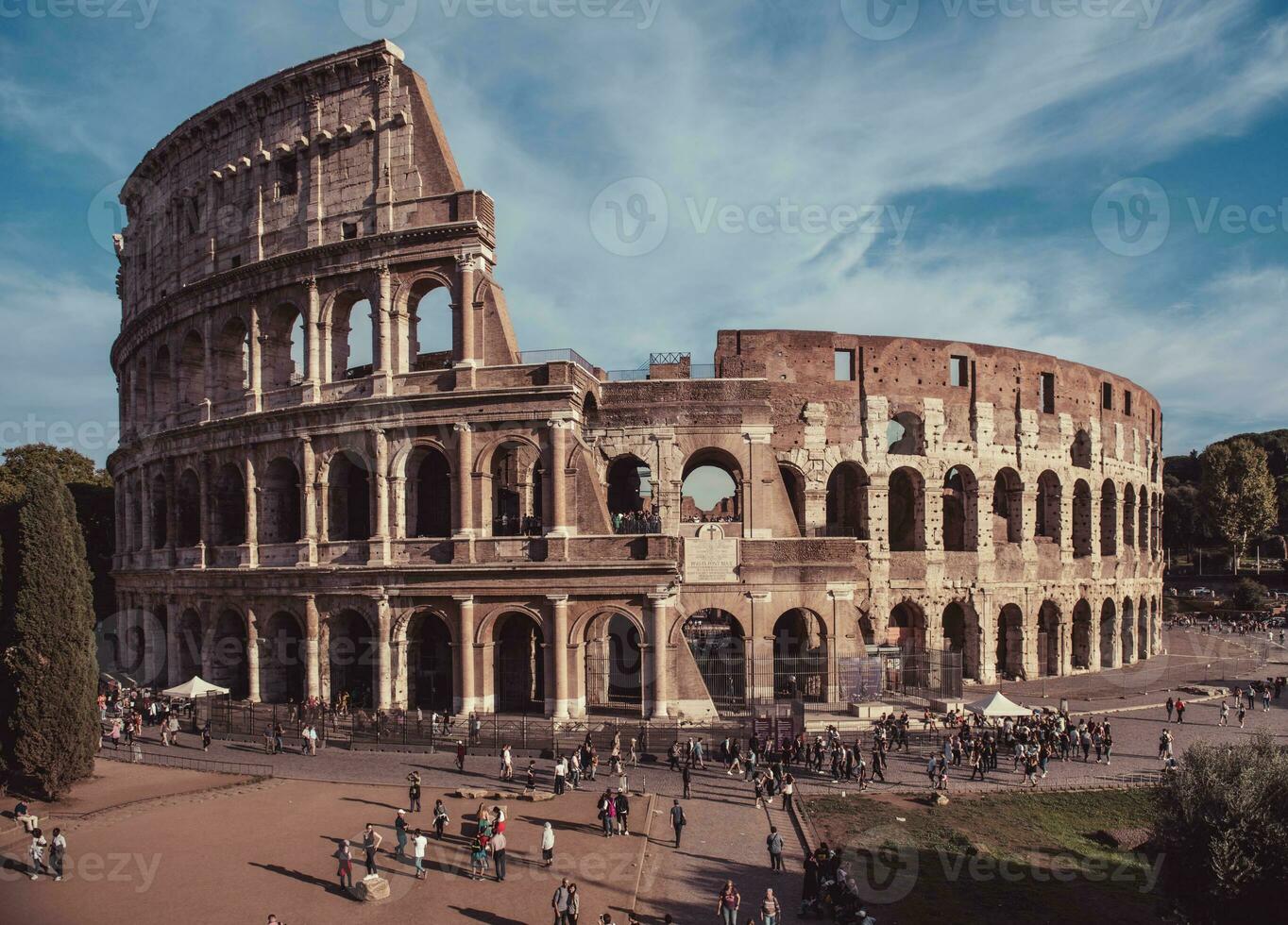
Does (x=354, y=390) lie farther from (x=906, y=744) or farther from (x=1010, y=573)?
(x=1010, y=573)

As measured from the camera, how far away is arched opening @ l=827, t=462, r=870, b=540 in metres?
36.6

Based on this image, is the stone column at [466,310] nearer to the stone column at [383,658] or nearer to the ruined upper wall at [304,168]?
the ruined upper wall at [304,168]

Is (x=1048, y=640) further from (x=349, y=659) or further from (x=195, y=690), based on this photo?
(x=195, y=690)

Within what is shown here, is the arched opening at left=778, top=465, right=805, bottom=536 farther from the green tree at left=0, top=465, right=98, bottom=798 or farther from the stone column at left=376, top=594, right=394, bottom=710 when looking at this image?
the green tree at left=0, top=465, right=98, bottom=798

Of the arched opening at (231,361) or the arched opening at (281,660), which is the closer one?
the arched opening at (281,660)

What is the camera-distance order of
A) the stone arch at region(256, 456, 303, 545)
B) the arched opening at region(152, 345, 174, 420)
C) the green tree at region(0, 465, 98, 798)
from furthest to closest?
the arched opening at region(152, 345, 174, 420), the stone arch at region(256, 456, 303, 545), the green tree at region(0, 465, 98, 798)

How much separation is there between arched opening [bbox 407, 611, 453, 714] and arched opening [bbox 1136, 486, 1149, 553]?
37.1m

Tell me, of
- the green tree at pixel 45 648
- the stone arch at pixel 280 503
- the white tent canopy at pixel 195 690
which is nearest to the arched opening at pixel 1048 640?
the stone arch at pixel 280 503

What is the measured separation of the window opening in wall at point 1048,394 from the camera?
3994cm

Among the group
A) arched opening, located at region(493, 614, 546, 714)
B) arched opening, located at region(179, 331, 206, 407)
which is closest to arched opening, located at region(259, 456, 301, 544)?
arched opening, located at region(179, 331, 206, 407)

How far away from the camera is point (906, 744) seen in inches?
1009

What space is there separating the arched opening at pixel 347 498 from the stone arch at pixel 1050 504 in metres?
28.5

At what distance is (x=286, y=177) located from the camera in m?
31.3

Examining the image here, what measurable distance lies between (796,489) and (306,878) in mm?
23213
